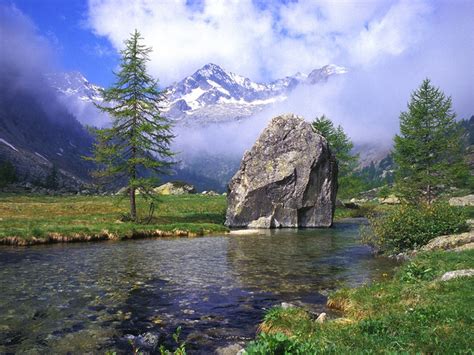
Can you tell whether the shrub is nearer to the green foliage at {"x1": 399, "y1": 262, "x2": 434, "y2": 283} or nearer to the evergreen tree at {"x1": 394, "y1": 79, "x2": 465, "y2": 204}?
the green foliage at {"x1": 399, "y1": 262, "x2": 434, "y2": 283}

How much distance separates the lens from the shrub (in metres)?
25.3

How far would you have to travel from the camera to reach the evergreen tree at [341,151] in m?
73.6

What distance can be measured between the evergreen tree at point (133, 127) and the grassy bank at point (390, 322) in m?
28.3

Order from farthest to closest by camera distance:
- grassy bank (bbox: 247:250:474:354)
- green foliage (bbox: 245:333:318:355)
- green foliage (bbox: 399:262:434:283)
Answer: green foliage (bbox: 399:262:434:283) < grassy bank (bbox: 247:250:474:354) < green foliage (bbox: 245:333:318:355)

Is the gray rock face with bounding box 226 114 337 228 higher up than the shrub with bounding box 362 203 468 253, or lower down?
higher up

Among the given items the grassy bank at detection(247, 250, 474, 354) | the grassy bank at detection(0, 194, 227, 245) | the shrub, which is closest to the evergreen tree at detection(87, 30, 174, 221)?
the grassy bank at detection(0, 194, 227, 245)

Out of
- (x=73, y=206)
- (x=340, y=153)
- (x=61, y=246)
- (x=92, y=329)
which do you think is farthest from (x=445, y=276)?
(x=340, y=153)

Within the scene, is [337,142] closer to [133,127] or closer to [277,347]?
[133,127]

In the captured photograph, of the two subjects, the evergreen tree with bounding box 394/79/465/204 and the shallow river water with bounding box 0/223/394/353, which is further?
the evergreen tree with bounding box 394/79/465/204

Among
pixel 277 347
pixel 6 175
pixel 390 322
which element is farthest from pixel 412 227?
pixel 6 175

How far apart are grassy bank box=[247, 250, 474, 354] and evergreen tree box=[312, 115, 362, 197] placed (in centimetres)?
5839

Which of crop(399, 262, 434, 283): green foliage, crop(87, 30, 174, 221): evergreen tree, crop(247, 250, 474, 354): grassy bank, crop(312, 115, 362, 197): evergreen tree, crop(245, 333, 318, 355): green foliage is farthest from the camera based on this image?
crop(312, 115, 362, 197): evergreen tree

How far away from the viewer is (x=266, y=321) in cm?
1245

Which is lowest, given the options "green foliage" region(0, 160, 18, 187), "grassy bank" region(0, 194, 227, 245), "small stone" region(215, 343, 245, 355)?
"small stone" region(215, 343, 245, 355)
